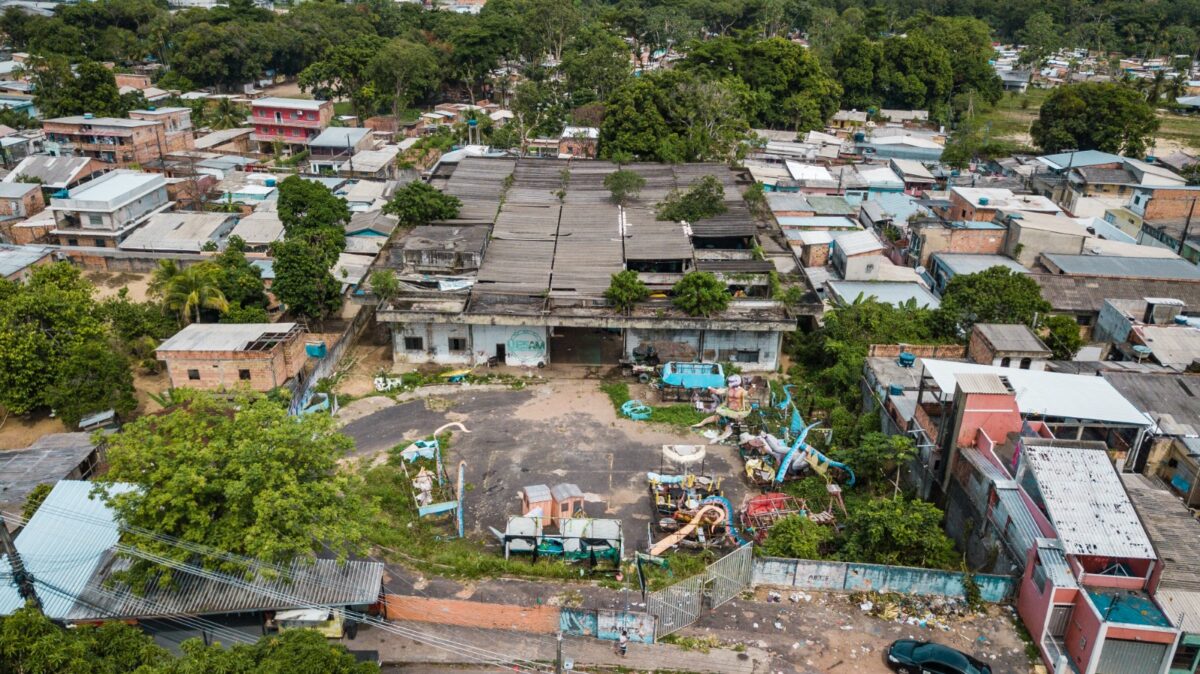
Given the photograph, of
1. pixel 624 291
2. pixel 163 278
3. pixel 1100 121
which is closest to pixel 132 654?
pixel 624 291

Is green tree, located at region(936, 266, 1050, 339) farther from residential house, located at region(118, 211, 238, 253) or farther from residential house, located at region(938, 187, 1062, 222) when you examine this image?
residential house, located at region(118, 211, 238, 253)

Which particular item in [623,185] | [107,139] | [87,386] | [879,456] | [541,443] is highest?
[623,185]

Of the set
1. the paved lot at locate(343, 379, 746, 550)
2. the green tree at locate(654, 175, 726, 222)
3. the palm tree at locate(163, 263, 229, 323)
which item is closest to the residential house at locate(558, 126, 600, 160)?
the green tree at locate(654, 175, 726, 222)

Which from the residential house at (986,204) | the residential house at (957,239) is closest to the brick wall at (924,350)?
the residential house at (957,239)

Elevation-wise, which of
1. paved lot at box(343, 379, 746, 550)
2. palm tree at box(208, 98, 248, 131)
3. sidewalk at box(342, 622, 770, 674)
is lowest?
sidewalk at box(342, 622, 770, 674)

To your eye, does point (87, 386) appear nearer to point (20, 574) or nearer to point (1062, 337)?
point (20, 574)

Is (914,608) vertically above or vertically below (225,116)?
below
